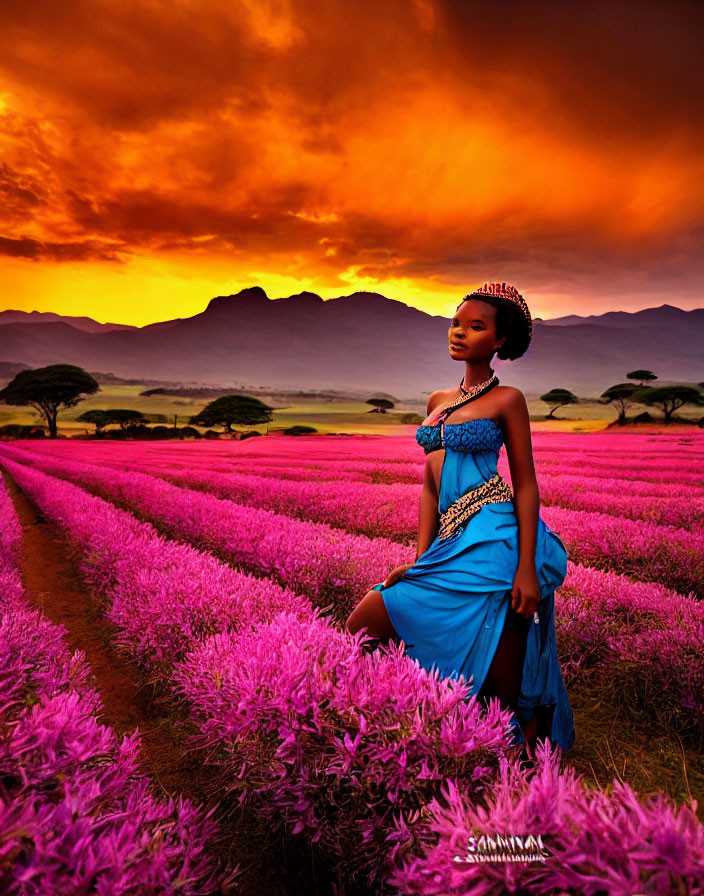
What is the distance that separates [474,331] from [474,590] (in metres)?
0.99

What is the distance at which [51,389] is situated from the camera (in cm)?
4941

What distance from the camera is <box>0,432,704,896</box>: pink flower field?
0.90 meters

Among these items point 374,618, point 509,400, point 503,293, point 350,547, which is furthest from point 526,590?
point 350,547

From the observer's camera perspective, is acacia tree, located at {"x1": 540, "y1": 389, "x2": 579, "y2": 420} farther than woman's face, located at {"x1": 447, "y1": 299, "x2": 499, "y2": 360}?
Yes

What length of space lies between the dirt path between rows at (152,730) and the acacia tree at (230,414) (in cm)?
5470

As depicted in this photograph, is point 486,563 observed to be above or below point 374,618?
above

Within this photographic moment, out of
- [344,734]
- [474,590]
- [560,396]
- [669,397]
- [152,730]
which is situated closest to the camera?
[344,734]

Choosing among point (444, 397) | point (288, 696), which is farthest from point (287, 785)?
point (444, 397)

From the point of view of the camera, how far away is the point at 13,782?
Answer: 119 centimetres

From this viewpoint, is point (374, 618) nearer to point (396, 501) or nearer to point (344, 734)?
point (344, 734)

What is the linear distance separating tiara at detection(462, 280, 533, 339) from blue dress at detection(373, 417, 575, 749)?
0.48 m

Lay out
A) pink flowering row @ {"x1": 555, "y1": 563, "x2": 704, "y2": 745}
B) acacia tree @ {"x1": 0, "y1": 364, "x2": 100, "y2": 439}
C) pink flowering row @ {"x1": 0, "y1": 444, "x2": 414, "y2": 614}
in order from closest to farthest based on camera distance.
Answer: pink flowering row @ {"x1": 555, "y1": 563, "x2": 704, "y2": 745} < pink flowering row @ {"x1": 0, "y1": 444, "x2": 414, "y2": 614} < acacia tree @ {"x1": 0, "y1": 364, "x2": 100, "y2": 439}

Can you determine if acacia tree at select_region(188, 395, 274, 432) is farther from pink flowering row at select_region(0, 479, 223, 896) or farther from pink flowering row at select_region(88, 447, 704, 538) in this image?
pink flowering row at select_region(0, 479, 223, 896)

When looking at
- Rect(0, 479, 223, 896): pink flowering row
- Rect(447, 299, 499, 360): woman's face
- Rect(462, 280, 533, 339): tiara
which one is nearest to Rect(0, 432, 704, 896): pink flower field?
Rect(0, 479, 223, 896): pink flowering row
